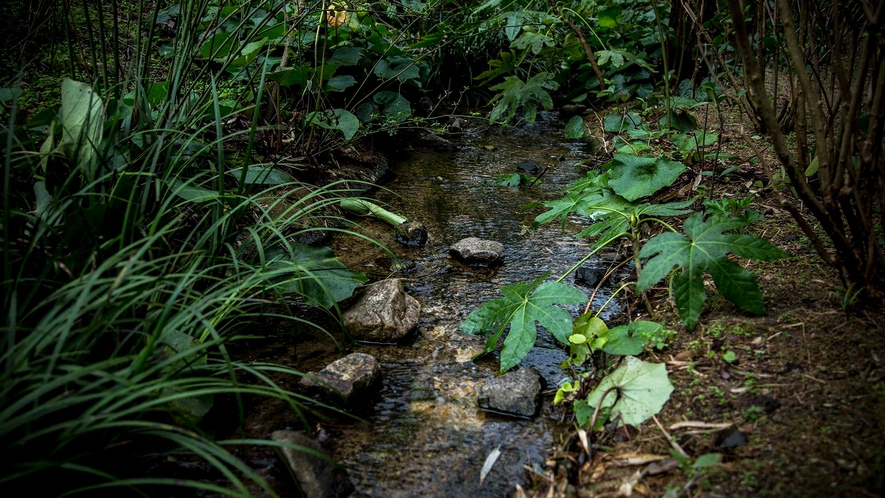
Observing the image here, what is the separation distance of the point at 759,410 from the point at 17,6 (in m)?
4.48

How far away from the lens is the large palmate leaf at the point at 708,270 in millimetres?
1538

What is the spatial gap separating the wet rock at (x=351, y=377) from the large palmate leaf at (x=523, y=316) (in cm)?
31

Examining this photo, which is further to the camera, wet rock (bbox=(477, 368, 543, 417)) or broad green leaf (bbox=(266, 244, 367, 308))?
broad green leaf (bbox=(266, 244, 367, 308))

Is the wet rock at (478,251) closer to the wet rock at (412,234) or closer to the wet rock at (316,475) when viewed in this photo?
the wet rock at (412,234)

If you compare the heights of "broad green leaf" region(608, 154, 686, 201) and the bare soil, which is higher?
"broad green leaf" region(608, 154, 686, 201)

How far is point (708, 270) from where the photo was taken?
62.2 inches

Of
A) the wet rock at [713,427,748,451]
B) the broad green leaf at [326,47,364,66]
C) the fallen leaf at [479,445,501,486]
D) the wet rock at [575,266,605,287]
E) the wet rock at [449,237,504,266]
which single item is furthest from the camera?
the broad green leaf at [326,47,364,66]

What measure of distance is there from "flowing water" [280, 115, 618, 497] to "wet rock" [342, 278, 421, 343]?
0.05 metres

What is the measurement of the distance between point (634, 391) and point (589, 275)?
0.90m

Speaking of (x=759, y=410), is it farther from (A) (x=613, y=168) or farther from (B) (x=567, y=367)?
(A) (x=613, y=168)

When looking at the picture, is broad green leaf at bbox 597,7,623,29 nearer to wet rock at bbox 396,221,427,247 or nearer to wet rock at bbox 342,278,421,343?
wet rock at bbox 396,221,427,247

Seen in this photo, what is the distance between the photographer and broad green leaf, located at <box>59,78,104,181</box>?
1649 mm

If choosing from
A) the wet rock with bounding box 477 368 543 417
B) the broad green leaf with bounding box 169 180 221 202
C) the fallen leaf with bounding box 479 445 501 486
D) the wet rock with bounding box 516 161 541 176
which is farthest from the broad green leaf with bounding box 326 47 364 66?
the fallen leaf with bounding box 479 445 501 486

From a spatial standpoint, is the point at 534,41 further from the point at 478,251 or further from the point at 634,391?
the point at 634,391
